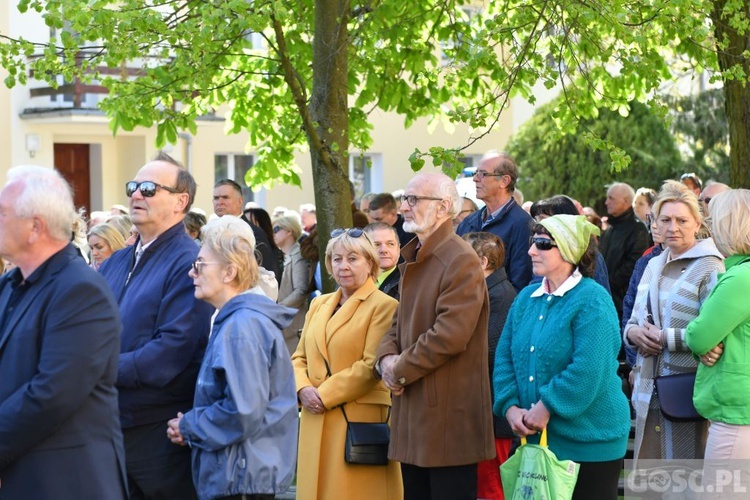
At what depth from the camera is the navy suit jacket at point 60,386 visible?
4.14 metres

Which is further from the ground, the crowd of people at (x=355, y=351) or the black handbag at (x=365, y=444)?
the crowd of people at (x=355, y=351)

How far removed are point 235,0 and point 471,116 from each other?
6.51 ft

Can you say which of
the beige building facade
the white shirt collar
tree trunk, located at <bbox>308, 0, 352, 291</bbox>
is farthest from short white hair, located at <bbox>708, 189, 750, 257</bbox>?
the beige building facade

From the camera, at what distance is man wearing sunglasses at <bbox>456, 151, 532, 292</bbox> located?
8.07 m

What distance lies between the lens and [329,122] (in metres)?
9.88

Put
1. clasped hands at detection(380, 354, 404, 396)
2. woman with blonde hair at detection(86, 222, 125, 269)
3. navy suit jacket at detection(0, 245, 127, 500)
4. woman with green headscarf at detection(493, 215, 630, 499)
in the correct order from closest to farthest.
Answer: navy suit jacket at detection(0, 245, 127, 500)
woman with green headscarf at detection(493, 215, 630, 499)
clasped hands at detection(380, 354, 404, 396)
woman with blonde hair at detection(86, 222, 125, 269)

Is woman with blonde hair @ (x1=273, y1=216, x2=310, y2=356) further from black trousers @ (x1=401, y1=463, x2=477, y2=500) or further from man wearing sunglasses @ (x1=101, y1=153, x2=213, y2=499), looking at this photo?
man wearing sunglasses @ (x1=101, y1=153, x2=213, y2=499)

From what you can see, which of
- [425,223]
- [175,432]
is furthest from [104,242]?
[175,432]

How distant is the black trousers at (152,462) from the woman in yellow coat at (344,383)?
144 centimetres

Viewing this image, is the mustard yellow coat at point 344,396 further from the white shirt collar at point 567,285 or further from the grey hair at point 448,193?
the white shirt collar at point 567,285

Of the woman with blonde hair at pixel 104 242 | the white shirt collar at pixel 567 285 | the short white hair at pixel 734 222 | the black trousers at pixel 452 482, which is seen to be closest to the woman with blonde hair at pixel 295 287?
the woman with blonde hair at pixel 104 242

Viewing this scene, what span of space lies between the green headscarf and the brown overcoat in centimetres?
46

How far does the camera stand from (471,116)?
9.04m

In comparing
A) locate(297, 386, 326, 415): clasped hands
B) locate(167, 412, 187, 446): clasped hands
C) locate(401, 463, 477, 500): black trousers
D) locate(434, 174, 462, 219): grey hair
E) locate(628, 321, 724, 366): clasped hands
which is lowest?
locate(401, 463, 477, 500): black trousers
